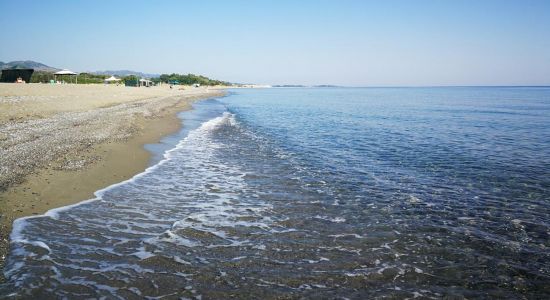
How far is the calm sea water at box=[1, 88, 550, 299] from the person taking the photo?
219 inches

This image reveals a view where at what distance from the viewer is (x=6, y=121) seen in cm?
2067

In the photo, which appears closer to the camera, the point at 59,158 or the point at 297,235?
the point at 297,235

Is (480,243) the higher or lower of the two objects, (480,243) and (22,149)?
the lower

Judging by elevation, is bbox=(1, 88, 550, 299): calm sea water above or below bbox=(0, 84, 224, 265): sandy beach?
below

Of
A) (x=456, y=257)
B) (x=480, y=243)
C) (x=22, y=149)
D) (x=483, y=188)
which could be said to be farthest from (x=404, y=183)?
(x=22, y=149)

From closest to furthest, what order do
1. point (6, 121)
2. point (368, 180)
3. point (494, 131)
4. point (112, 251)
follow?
point (112, 251) < point (368, 180) < point (6, 121) < point (494, 131)

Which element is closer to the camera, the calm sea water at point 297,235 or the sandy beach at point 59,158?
the calm sea water at point 297,235

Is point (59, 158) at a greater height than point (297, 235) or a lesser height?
greater

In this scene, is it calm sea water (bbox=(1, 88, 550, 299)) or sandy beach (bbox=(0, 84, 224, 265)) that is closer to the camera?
calm sea water (bbox=(1, 88, 550, 299))

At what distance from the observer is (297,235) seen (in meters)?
7.65

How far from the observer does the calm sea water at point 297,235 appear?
5570mm

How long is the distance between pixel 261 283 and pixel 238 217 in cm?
328

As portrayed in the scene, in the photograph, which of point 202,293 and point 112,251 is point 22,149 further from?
point 202,293

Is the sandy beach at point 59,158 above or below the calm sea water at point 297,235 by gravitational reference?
above
